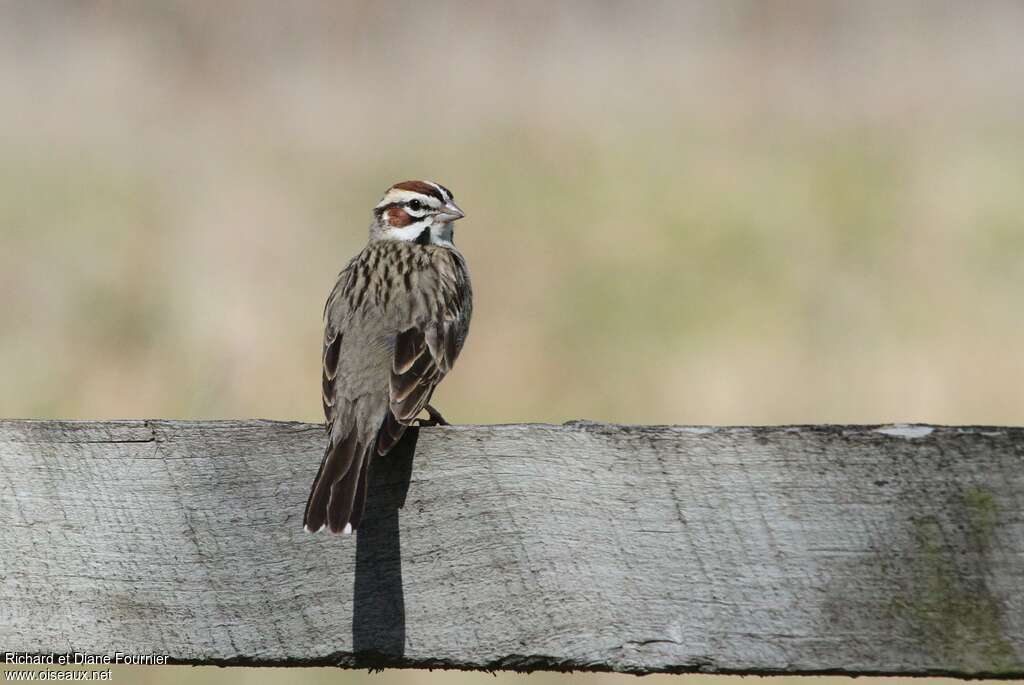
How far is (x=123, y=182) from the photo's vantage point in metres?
8.42

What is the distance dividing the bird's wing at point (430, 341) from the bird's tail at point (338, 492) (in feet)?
1.17

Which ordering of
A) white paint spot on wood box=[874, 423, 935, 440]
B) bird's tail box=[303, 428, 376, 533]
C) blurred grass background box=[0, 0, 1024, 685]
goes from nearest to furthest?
white paint spot on wood box=[874, 423, 935, 440], bird's tail box=[303, 428, 376, 533], blurred grass background box=[0, 0, 1024, 685]

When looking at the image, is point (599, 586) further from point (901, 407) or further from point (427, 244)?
point (901, 407)

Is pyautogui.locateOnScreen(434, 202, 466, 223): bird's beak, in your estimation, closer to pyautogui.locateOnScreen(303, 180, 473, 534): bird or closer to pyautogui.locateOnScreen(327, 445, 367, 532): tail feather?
pyautogui.locateOnScreen(303, 180, 473, 534): bird

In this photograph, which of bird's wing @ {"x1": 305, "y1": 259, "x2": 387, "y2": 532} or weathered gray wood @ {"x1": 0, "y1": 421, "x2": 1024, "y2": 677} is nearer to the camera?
weathered gray wood @ {"x1": 0, "y1": 421, "x2": 1024, "y2": 677}

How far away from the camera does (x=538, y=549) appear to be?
2926 mm

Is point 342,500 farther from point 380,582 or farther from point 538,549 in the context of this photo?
point 538,549

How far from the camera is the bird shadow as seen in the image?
9.88 feet

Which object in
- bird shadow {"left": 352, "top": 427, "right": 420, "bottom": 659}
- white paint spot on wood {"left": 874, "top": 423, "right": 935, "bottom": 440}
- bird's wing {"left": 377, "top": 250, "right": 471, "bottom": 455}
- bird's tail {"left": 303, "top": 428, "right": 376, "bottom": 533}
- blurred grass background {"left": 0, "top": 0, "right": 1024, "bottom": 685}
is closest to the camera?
white paint spot on wood {"left": 874, "top": 423, "right": 935, "bottom": 440}

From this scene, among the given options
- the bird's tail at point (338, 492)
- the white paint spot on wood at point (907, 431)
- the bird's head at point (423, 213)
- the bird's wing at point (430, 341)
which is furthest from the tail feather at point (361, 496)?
the bird's head at point (423, 213)

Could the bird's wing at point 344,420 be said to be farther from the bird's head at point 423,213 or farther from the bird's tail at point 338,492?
the bird's head at point 423,213

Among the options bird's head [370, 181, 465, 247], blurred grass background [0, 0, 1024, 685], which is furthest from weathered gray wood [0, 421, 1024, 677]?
bird's head [370, 181, 465, 247]

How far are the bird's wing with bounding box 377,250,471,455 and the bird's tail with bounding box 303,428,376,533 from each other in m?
0.36

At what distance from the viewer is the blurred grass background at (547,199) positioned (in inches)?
277
